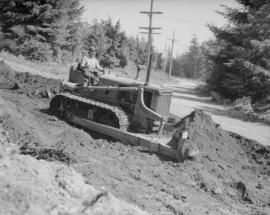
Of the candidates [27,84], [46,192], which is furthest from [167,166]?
[27,84]

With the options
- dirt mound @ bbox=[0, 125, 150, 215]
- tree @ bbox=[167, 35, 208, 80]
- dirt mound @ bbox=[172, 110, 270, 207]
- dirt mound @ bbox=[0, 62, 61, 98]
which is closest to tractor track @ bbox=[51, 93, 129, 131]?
dirt mound @ bbox=[172, 110, 270, 207]

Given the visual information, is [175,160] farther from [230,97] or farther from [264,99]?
[230,97]

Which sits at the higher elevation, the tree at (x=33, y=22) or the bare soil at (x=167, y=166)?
the tree at (x=33, y=22)

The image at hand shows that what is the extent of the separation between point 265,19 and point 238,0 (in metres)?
3.51

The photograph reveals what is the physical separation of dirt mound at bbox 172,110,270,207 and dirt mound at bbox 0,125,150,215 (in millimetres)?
2872

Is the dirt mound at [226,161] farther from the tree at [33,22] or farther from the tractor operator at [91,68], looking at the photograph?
the tree at [33,22]

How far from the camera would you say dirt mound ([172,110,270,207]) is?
7234mm

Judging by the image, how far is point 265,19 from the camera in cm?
1902

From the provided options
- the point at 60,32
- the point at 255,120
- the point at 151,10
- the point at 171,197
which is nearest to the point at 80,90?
the point at 171,197

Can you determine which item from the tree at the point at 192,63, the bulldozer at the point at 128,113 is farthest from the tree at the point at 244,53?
the tree at the point at 192,63

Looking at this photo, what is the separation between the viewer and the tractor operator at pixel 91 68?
1127 cm

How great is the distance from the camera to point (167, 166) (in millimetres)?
8008

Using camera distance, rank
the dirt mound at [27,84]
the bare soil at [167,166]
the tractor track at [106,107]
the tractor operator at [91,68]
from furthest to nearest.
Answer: the dirt mound at [27,84]
the tractor operator at [91,68]
the tractor track at [106,107]
the bare soil at [167,166]

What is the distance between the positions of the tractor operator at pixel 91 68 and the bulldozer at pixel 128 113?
47 cm
